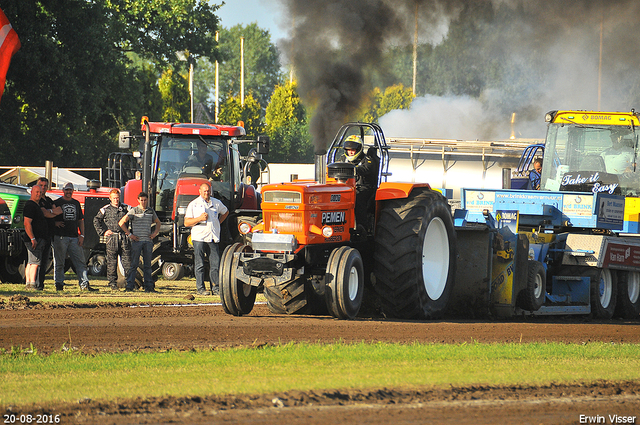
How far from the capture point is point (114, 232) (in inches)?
576

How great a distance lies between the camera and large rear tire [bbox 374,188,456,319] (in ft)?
30.8

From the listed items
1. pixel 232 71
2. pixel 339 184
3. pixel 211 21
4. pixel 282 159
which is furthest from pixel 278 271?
pixel 232 71

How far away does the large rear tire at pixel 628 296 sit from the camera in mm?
13086

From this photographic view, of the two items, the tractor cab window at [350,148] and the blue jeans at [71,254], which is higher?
the tractor cab window at [350,148]

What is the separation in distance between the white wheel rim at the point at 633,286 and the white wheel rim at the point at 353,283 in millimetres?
6154

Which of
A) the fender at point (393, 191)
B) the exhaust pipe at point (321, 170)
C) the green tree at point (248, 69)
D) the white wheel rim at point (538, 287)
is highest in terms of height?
the green tree at point (248, 69)

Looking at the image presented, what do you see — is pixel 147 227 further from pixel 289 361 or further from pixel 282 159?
pixel 282 159

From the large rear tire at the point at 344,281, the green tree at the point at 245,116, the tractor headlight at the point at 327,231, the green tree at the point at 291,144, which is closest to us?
the large rear tire at the point at 344,281

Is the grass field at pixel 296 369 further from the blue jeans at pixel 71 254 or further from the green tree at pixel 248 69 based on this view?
the green tree at pixel 248 69

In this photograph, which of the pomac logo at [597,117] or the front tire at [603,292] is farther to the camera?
the pomac logo at [597,117]

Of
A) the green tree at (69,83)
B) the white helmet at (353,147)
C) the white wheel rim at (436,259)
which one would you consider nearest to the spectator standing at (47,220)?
the white helmet at (353,147)

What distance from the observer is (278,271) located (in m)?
8.77

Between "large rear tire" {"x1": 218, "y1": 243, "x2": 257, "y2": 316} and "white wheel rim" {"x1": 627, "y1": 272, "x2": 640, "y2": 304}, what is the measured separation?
7.01m

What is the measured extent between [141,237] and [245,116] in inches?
1575
